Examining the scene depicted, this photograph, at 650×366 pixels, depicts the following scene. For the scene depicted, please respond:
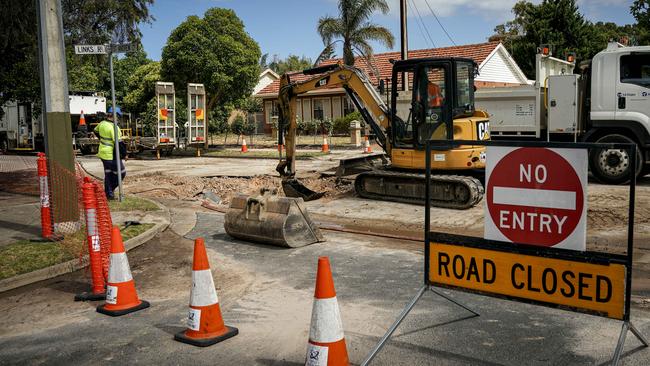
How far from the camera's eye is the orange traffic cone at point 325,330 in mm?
4242

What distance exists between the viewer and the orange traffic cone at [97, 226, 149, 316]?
6.05 m

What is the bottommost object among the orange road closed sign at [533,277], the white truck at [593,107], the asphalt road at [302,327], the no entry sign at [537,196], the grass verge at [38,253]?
the asphalt road at [302,327]

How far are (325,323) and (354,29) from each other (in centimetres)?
3064

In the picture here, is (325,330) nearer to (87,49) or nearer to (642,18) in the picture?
(87,49)

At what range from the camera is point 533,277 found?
4.24m

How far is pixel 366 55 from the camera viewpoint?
111 feet

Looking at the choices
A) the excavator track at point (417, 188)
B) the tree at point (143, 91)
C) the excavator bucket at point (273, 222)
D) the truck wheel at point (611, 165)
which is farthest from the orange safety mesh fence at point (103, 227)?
the tree at point (143, 91)

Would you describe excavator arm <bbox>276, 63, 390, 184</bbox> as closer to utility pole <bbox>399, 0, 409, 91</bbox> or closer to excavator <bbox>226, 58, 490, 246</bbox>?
excavator <bbox>226, 58, 490, 246</bbox>

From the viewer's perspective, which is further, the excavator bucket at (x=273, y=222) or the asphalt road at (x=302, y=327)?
the excavator bucket at (x=273, y=222)

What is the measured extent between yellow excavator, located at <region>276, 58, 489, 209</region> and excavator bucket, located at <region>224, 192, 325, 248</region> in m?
4.19

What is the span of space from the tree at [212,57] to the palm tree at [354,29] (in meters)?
4.32

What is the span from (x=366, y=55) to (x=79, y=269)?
2755cm

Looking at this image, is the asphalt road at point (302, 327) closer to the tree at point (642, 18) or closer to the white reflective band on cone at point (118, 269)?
the white reflective band on cone at point (118, 269)

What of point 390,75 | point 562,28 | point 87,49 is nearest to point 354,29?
point 390,75
